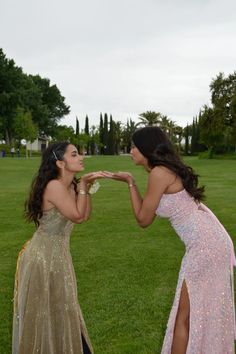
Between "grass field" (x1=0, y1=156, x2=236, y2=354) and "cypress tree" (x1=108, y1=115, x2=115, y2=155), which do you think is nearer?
"grass field" (x1=0, y1=156, x2=236, y2=354)

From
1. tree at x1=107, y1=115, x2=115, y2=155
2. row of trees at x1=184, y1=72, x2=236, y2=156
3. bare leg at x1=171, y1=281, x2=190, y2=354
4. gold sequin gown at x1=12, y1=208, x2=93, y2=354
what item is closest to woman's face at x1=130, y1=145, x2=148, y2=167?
gold sequin gown at x1=12, y1=208, x2=93, y2=354

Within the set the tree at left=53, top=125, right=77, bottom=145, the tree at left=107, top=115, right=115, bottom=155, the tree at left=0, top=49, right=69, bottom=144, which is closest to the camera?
the tree at left=0, top=49, right=69, bottom=144

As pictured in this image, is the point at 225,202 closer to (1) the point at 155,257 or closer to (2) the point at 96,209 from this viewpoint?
(2) the point at 96,209

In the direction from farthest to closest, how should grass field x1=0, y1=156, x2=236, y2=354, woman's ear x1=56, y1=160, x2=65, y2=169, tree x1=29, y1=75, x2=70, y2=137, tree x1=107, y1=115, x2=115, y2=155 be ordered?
tree x1=107, y1=115, x2=115, y2=155
tree x1=29, y1=75, x2=70, y2=137
grass field x1=0, y1=156, x2=236, y2=354
woman's ear x1=56, y1=160, x2=65, y2=169

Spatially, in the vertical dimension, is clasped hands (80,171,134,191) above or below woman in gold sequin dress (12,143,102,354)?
above

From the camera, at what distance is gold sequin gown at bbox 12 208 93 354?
12.0 ft

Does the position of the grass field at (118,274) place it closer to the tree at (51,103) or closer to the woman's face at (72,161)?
the woman's face at (72,161)

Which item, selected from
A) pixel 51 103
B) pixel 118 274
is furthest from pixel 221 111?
pixel 118 274

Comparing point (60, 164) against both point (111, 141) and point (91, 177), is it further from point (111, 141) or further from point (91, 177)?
point (111, 141)

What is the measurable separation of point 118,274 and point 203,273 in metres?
4.40

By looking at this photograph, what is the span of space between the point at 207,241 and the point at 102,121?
9982 centimetres

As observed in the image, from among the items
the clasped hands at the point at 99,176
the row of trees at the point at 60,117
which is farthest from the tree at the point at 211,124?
the clasped hands at the point at 99,176

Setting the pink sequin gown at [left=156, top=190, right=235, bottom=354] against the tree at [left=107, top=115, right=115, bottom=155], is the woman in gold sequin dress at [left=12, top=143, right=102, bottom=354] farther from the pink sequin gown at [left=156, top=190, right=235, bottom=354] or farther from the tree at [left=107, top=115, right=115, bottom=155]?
the tree at [left=107, top=115, right=115, bottom=155]

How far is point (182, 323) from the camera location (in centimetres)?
356
